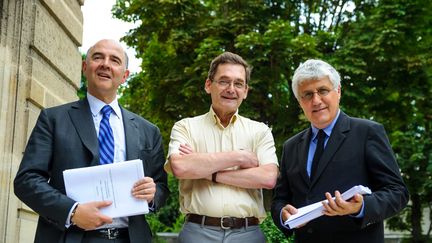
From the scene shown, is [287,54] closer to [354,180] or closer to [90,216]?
[354,180]

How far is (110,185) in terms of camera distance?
2.96 meters

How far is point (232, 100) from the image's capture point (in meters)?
3.85

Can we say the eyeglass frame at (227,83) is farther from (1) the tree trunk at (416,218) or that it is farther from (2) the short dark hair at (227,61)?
(1) the tree trunk at (416,218)

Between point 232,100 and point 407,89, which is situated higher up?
point 407,89

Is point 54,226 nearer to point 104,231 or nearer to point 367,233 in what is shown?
point 104,231

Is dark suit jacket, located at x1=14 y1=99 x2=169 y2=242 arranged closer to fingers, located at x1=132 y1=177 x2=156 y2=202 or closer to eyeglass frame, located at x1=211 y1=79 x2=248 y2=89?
fingers, located at x1=132 y1=177 x2=156 y2=202

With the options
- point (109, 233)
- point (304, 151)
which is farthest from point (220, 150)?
point (109, 233)

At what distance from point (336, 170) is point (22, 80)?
9.33 ft

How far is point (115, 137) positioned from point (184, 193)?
0.72 metres

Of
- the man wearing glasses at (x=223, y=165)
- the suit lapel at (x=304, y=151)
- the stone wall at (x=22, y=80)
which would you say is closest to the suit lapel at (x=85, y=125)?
the man wearing glasses at (x=223, y=165)

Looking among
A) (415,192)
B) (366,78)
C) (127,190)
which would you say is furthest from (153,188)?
(415,192)

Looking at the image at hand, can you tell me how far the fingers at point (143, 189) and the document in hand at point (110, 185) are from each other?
0.07 feet

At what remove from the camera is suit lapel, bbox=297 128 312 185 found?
347 cm

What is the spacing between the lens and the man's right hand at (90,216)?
2865 millimetres
